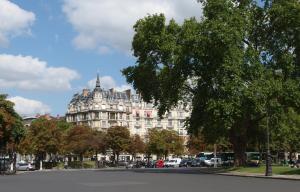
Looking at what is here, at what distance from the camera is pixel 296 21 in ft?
173

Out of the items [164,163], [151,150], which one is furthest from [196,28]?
[151,150]

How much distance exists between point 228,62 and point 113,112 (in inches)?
4874

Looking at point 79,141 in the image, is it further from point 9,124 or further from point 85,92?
point 85,92

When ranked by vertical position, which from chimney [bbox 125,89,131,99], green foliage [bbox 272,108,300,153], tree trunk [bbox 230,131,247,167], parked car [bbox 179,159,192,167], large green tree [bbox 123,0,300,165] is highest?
chimney [bbox 125,89,131,99]

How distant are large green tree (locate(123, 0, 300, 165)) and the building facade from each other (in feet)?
352

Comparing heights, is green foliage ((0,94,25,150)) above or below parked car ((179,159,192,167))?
above

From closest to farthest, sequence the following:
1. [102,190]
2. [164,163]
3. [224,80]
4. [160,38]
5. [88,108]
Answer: [102,190]
[224,80]
[160,38]
[164,163]
[88,108]

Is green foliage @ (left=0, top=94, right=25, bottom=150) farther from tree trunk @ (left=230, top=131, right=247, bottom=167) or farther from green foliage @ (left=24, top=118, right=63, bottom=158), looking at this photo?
tree trunk @ (left=230, top=131, right=247, bottom=167)

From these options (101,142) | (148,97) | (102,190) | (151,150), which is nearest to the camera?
(102,190)

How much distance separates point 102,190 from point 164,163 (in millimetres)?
71655

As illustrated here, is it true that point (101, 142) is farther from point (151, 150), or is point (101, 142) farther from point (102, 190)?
point (102, 190)

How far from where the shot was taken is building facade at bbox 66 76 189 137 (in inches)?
6698

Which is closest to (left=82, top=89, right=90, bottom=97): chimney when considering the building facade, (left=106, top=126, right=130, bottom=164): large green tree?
the building facade

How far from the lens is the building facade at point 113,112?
558 feet
